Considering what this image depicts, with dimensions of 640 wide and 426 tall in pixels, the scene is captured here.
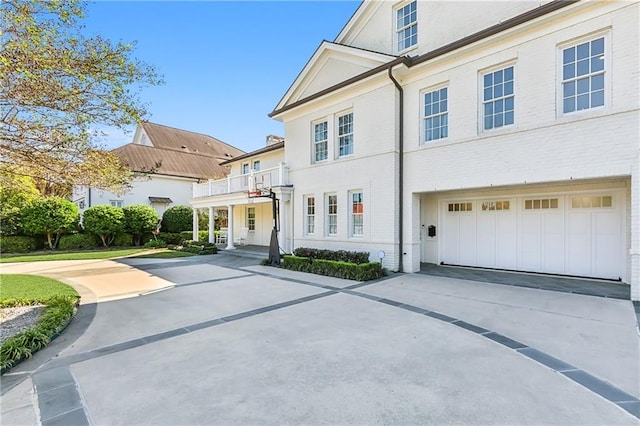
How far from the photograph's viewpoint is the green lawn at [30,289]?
7531 millimetres

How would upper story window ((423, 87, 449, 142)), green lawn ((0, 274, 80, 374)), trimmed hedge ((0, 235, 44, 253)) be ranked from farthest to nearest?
trimmed hedge ((0, 235, 44, 253))
upper story window ((423, 87, 449, 142))
green lawn ((0, 274, 80, 374))

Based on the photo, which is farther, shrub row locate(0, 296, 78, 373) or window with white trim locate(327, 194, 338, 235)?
window with white trim locate(327, 194, 338, 235)

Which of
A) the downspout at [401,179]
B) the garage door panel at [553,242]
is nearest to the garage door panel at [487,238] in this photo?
the garage door panel at [553,242]

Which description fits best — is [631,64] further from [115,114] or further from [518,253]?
[115,114]

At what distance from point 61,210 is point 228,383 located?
2141cm

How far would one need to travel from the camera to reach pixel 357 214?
12.5 m

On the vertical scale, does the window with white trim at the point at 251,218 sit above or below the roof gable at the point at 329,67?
below

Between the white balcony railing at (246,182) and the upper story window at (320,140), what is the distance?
1818 mm

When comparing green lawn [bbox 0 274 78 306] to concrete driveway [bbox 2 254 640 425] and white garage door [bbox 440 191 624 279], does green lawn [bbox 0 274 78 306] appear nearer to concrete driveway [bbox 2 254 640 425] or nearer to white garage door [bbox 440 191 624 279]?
concrete driveway [bbox 2 254 640 425]

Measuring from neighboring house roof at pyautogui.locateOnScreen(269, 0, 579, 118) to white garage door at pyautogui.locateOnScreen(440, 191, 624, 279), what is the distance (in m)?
5.03

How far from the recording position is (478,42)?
9391 mm

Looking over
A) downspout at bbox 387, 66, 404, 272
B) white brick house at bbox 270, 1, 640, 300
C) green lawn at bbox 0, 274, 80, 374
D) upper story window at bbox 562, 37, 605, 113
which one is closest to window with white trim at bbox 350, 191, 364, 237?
white brick house at bbox 270, 1, 640, 300

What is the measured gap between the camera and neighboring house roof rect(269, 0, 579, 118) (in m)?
8.23

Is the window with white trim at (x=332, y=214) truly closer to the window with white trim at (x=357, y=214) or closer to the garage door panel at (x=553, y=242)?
the window with white trim at (x=357, y=214)
